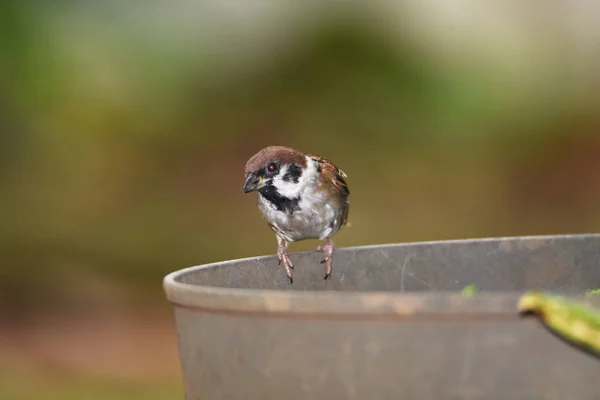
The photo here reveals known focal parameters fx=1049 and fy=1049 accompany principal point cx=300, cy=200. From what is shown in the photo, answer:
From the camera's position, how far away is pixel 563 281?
2.34m

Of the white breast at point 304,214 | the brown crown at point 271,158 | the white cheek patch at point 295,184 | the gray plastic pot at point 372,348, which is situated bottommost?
the gray plastic pot at point 372,348

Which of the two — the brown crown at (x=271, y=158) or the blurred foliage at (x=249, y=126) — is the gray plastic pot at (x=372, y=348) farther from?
the blurred foliage at (x=249, y=126)

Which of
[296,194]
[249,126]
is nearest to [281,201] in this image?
[296,194]

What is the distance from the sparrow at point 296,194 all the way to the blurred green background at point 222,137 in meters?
2.19

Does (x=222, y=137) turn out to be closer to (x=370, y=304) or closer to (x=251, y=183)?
(x=251, y=183)

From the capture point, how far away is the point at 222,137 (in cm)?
614

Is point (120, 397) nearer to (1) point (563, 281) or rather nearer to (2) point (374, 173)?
(2) point (374, 173)

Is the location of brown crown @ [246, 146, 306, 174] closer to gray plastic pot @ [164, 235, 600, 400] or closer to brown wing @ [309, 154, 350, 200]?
brown wing @ [309, 154, 350, 200]

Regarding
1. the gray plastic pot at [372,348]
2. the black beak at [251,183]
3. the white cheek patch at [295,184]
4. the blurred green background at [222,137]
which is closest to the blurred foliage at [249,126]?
the blurred green background at [222,137]

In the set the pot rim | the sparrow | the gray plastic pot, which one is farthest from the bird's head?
the pot rim

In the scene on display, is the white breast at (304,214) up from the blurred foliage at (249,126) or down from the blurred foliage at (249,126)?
down

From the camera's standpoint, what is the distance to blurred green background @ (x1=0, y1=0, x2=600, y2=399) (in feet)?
17.7

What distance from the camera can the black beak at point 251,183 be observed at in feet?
10.1

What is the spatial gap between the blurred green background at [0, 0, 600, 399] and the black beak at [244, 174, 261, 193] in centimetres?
233
